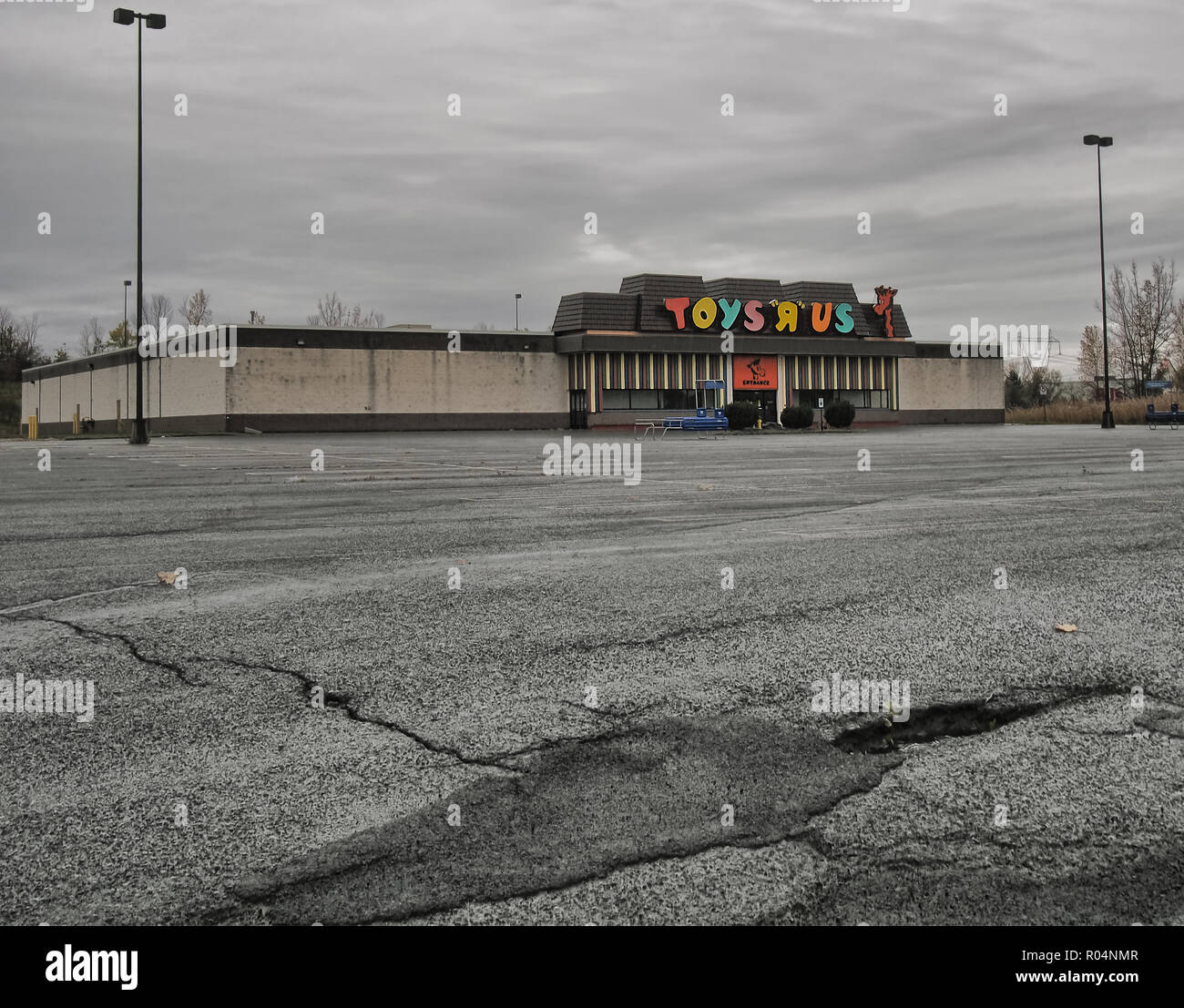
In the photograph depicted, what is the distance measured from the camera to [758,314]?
62531 mm

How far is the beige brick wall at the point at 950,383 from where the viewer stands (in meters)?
68.2

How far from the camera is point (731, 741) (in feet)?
11.5

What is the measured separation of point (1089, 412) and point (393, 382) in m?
39.8

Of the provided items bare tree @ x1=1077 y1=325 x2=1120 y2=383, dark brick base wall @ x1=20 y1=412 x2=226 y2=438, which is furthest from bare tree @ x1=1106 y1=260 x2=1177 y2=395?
dark brick base wall @ x1=20 y1=412 x2=226 y2=438

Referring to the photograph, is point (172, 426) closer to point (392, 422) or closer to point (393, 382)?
point (392, 422)

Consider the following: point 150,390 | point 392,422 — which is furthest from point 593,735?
point 150,390

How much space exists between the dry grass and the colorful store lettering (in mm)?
13593

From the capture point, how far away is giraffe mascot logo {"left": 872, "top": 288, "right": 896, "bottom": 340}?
222 feet

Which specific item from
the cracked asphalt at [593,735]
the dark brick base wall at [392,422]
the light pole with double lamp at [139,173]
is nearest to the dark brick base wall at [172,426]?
the dark brick base wall at [392,422]

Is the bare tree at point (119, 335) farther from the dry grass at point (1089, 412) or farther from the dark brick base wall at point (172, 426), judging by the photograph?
the dry grass at point (1089, 412)

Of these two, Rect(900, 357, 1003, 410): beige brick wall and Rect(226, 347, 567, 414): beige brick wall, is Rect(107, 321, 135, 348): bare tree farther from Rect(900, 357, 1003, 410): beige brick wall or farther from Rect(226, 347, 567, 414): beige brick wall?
Rect(900, 357, 1003, 410): beige brick wall

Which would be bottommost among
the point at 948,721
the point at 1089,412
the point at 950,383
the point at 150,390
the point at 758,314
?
the point at 948,721
